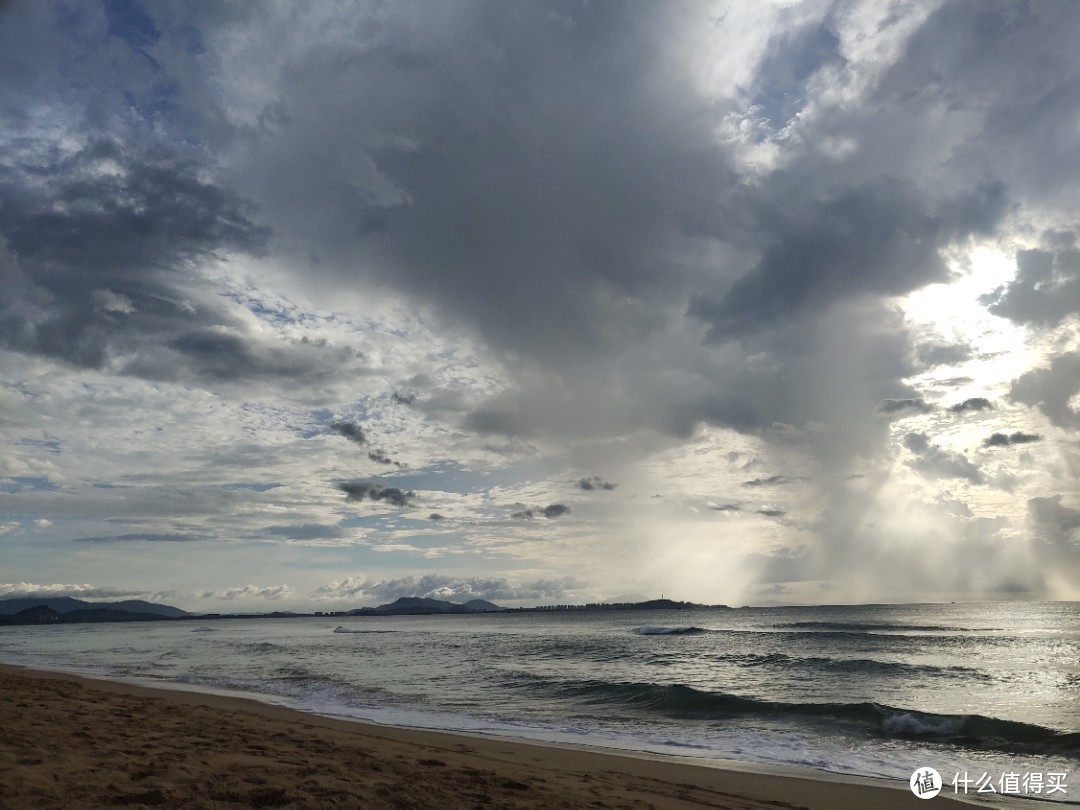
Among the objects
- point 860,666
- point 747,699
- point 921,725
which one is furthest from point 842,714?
point 860,666

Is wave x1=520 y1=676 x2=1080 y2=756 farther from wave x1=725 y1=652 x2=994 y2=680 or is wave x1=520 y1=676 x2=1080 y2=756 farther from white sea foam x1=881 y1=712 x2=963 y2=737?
wave x1=725 y1=652 x2=994 y2=680

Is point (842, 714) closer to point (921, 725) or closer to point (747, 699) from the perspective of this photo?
point (921, 725)

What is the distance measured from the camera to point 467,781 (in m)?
8.89

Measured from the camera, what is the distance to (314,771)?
8.67m

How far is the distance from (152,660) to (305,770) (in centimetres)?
4046

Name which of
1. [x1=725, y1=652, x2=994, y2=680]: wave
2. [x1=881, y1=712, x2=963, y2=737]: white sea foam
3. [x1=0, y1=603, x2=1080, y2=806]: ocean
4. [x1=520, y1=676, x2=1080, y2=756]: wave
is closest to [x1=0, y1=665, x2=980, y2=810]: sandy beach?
[x1=0, y1=603, x2=1080, y2=806]: ocean

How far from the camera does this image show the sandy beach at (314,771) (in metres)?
6.98

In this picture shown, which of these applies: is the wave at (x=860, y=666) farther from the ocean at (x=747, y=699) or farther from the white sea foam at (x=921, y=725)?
the white sea foam at (x=921, y=725)

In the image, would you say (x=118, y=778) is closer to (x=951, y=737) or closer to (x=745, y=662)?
(x=951, y=737)

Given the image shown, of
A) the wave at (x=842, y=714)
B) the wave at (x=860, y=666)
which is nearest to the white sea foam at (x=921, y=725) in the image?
the wave at (x=842, y=714)

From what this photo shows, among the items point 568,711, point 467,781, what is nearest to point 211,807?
point 467,781

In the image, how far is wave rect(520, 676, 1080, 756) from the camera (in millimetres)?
15516

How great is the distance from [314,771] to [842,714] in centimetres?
1748

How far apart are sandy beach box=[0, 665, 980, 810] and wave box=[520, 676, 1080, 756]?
683 cm
